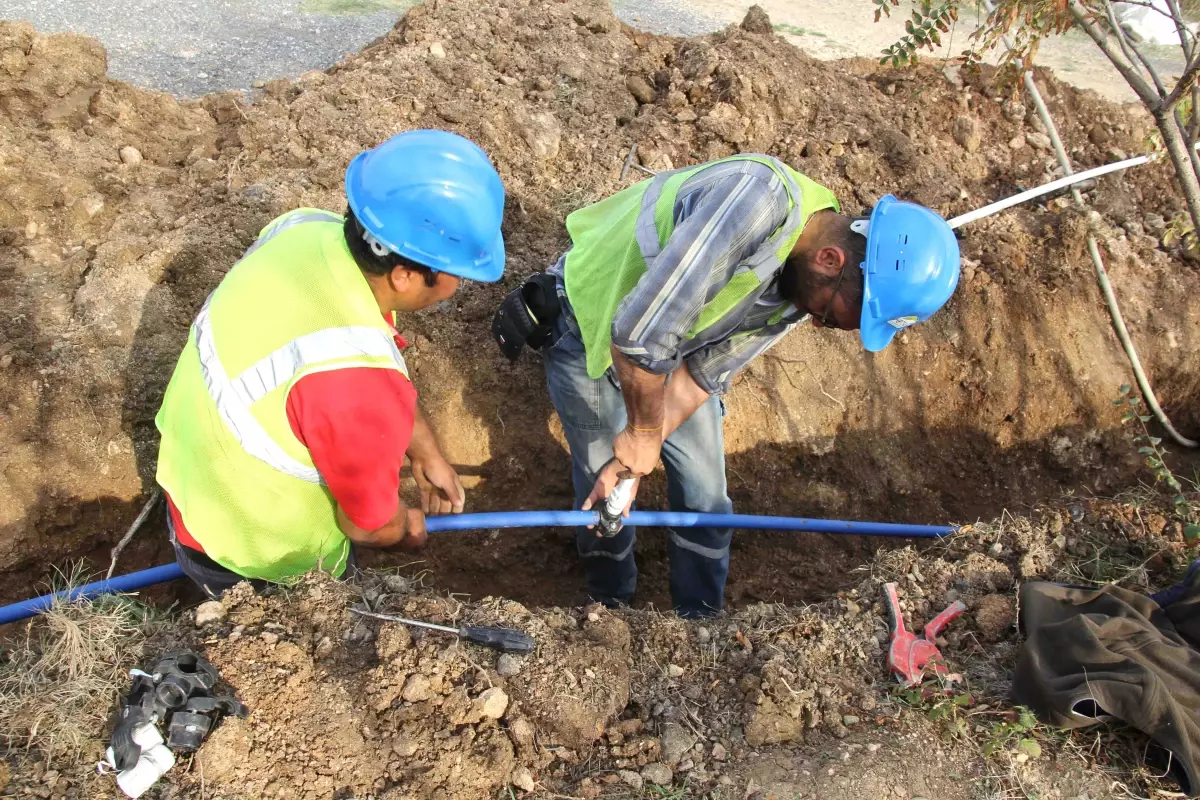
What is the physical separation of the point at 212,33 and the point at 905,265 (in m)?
5.78

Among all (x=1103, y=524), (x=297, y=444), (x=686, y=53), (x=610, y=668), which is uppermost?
(x=686, y=53)

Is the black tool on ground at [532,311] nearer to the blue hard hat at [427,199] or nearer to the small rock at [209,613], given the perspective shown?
the blue hard hat at [427,199]

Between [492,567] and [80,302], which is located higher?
[80,302]

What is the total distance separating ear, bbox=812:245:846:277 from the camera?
2.24 m

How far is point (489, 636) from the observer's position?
92.4 inches

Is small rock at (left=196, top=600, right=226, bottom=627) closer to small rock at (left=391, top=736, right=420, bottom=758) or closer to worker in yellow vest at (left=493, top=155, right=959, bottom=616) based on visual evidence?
small rock at (left=391, top=736, right=420, bottom=758)

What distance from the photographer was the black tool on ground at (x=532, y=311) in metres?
2.82

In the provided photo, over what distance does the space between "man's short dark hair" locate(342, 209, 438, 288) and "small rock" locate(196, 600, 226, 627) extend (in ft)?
3.77

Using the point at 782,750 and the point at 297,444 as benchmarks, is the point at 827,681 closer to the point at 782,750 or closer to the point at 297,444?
the point at 782,750

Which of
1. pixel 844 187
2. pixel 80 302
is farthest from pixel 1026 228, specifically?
pixel 80 302

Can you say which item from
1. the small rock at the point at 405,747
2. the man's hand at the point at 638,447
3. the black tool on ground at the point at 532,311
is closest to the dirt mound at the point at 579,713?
the small rock at the point at 405,747

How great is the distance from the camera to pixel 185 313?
347 centimetres

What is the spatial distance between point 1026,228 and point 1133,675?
11.1ft

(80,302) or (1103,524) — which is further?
(80,302)
